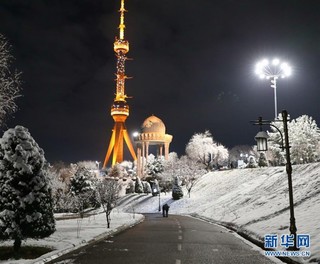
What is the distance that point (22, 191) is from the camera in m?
14.4

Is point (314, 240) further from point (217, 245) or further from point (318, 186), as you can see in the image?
point (318, 186)

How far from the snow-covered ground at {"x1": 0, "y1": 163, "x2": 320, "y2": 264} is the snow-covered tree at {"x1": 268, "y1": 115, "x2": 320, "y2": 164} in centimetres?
915

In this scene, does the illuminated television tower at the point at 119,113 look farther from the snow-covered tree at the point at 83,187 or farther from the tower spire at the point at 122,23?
the snow-covered tree at the point at 83,187

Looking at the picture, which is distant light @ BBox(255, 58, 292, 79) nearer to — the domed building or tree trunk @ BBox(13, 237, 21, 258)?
tree trunk @ BBox(13, 237, 21, 258)

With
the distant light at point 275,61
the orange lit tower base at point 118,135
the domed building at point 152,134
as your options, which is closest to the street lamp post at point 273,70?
the distant light at point 275,61

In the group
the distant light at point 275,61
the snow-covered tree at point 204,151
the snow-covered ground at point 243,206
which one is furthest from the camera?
the snow-covered tree at point 204,151

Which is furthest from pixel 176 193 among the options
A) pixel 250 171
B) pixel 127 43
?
pixel 127 43

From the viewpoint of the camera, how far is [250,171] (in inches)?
2265

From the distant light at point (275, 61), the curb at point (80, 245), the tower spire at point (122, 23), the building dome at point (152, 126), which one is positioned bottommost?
the curb at point (80, 245)

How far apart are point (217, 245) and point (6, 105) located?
14.1m

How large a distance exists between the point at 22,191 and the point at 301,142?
2216 inches

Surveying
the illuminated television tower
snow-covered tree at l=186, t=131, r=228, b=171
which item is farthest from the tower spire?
snow-covered tree at l=186, t=131, r=228, b=171

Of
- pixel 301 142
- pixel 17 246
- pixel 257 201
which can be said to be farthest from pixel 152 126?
pixel 17 246

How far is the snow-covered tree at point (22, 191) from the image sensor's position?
45.2 feet
